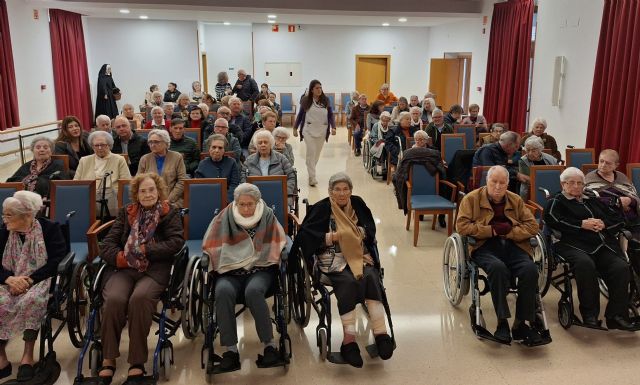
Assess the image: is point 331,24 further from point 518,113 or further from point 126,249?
point 126,249

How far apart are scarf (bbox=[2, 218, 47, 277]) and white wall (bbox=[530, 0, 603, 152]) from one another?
6494 mm

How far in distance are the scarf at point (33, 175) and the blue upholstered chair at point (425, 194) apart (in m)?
3.12

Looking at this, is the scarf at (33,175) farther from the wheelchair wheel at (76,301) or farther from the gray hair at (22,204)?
the gray hair at (22,204)

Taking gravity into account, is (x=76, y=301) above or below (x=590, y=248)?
below

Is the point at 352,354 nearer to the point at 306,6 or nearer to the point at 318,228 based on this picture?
the point at 318,228

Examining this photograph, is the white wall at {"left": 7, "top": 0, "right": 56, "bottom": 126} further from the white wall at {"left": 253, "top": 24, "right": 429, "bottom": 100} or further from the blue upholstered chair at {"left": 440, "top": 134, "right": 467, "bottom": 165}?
the blue upholstered chair at {"left": 440, "top": 134, "right": 467, "bottom": 165}

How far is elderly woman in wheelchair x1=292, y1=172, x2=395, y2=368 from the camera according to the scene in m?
2.87

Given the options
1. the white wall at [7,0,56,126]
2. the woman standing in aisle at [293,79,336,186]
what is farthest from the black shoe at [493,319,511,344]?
the white wall at [7,0,56,126]

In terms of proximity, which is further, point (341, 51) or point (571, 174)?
point (341, 51)

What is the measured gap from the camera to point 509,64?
350 inches

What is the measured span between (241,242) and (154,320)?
0.64 meters

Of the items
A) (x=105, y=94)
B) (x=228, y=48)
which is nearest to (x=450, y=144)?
(x=105, y=94)

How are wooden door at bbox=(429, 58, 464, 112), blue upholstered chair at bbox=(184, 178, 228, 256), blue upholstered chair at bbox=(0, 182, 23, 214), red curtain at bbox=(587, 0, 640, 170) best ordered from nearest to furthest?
blue upholstered chair at bbox=(0, 182, 23, 214) → blue upholstered chair at bbox=(184, 178, 228, 256) → red curtain at bbox=(587, 0, 640, 170) → wooden door at bbox=(429, 58, 464, 112)

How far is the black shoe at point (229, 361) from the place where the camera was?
2.71 m
